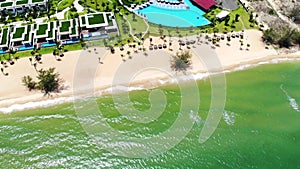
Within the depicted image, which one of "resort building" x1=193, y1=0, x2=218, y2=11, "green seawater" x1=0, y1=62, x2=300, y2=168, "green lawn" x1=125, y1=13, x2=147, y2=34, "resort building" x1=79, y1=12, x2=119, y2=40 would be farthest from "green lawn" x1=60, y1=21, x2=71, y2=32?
"resort building" x1=193, y1=0, x2=218, y2=11

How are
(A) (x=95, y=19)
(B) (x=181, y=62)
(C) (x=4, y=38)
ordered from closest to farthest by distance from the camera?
1. (B) (x=181, y=62)
2. (C) (x=4, y=38)
3. (A) (x=95, y=19)

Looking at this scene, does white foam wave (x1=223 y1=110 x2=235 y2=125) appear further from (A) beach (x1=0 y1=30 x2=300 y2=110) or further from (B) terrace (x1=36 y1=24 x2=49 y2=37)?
(B) terrace (x1=36 y1=24 x2=49 y2=37)

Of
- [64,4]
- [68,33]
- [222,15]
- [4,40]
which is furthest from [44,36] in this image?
[222,15]

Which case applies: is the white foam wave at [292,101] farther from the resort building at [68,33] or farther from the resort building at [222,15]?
the resort building at [68,33]

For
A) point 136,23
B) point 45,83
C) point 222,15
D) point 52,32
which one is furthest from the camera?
point 222,15

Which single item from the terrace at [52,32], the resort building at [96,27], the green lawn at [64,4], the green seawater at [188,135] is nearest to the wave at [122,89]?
the green seawater at [188,135]

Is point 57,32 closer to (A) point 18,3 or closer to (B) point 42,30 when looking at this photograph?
(B) point 42,30
